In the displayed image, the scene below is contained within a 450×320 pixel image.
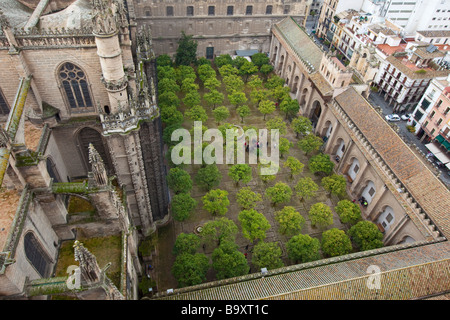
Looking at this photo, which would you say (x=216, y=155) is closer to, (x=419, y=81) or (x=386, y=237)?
(x=386, y=237)

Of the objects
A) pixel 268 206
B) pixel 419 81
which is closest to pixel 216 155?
pixel 268 206

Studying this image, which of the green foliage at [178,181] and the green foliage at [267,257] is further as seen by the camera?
the green foliage at [178,181]

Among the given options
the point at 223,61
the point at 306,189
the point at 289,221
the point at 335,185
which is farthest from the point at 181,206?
the point at 223,61

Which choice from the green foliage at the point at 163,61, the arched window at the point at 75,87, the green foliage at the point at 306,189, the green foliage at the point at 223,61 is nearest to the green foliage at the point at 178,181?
the arched window at the point at 75,87

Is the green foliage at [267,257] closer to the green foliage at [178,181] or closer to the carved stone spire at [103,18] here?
the green foliage at [178,181]

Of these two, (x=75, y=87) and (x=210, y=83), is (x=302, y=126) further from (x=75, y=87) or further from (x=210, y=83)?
(x=75, y=87)

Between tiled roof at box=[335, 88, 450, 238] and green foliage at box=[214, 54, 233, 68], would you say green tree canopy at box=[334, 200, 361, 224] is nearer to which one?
tiled roof at box=[335, 88, 450, 238]
